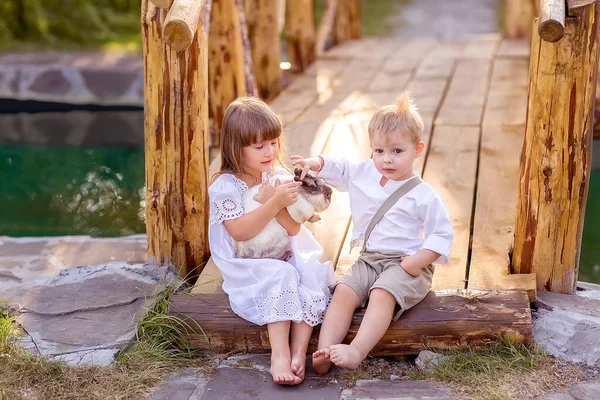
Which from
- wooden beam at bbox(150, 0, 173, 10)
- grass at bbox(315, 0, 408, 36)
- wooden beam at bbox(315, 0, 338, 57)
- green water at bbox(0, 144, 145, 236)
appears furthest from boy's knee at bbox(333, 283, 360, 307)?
grass at bbox(315, 0, 408, 36)

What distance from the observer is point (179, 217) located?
3004mm

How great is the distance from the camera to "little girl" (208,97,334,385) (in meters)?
2.57

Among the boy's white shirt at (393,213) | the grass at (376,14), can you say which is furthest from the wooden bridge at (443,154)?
the grass at (376,14)

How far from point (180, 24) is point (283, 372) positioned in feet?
3.53

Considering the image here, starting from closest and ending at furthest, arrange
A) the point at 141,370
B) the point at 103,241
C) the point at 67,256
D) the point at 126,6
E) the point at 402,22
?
the point at 141,370, the point at 67,256, the point at 103,241, the point at 126,6, the point at 402,22

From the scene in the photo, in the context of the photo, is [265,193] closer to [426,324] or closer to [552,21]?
[426,324]

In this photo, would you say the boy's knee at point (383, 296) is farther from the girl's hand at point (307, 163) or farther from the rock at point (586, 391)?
the rock at point (586, 391)

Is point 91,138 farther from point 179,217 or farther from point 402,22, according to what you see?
point 402,22

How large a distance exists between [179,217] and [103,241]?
957 millimetres

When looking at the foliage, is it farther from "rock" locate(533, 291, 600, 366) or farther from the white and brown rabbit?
"rock" locate(533, 291, 600, 366)

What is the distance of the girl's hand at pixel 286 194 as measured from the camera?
2.58m

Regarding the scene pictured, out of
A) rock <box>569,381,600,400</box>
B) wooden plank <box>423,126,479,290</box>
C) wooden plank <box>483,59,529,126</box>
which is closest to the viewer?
rock <box>569,381,600,400</box>

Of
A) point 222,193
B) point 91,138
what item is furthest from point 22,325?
point 91,138

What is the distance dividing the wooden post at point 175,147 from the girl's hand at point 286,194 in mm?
477
